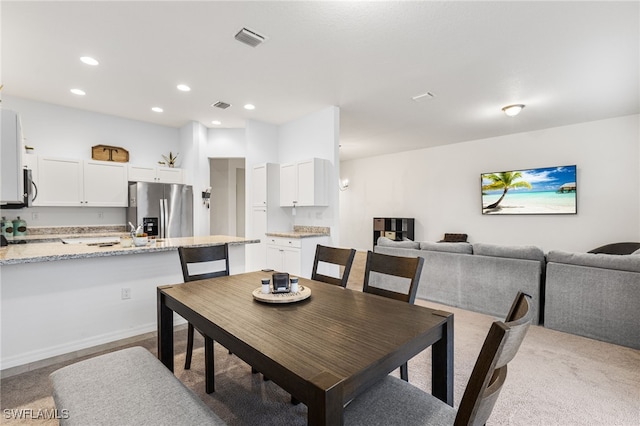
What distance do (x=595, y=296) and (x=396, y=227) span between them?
4661 millimetres

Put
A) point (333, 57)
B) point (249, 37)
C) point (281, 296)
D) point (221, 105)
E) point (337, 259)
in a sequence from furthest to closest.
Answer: point (221, 105)
point (333, 57)
point (249, 37)
point (337, 259)
point (281, 296)

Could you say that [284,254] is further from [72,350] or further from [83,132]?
[83,132]

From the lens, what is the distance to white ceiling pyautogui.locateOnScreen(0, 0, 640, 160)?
2.33 m

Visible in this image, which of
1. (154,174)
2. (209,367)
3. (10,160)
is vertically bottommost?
(209,367)

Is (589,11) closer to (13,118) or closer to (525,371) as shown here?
(525,371)

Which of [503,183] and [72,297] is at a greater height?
[503,183]

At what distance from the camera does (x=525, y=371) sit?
2.28 metres

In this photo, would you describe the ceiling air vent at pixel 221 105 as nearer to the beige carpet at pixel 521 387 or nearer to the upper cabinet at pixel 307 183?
the upper cabinet at pixel 307 183

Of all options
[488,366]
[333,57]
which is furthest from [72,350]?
[333,57]

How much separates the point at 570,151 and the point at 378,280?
4221mm

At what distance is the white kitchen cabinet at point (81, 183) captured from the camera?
4.25m

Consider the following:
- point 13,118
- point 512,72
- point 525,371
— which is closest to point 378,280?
point 525,371

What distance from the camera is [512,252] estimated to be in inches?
131

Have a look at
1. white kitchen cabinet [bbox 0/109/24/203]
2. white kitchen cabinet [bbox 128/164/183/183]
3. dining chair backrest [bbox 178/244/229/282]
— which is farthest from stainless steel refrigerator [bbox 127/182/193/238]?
dining chair backrest [bbox 178/244/229/282]
